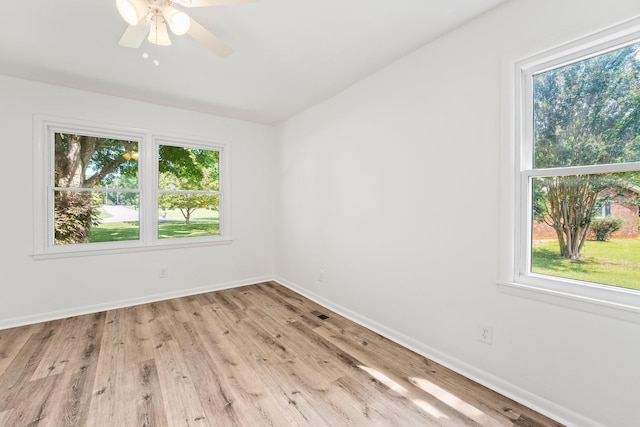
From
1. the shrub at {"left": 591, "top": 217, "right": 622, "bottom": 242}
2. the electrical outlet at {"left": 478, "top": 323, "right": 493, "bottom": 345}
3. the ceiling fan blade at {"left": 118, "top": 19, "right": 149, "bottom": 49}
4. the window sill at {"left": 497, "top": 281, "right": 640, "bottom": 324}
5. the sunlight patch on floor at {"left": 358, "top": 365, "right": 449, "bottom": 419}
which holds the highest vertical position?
the ceiling fan blade at {"left": 118, "top": 19, "right": 149, "bottom": 49}

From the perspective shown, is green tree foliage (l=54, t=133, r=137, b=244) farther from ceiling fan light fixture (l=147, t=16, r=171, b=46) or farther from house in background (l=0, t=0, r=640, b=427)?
ceiling fan light fixture (l=147, t=16, r=171, b=46)

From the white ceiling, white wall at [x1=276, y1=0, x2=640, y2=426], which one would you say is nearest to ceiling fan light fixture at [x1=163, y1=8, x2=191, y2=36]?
the white ceiling

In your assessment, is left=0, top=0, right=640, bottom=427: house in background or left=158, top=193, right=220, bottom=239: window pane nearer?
left=0, top=0, right=640, bottom=427: house in background

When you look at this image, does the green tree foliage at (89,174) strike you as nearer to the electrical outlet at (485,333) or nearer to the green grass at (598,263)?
the electrical outlet at (485,333)

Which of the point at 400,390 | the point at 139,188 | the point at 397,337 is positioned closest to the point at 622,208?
the point at 400,390

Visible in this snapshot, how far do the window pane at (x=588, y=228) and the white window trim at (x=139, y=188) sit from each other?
3600mm

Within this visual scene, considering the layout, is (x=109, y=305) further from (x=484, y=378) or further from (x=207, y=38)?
(x=484, y=378)

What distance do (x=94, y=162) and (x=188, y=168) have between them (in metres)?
1.02

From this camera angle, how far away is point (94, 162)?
10.8 feet

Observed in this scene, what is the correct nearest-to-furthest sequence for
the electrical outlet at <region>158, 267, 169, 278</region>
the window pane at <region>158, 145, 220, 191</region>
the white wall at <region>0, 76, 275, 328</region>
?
1. the white wall at <region>0, 76, 275, 328</region>
2. the electrical outlet at <region>158, 267, 169, 278</region>
3. the window pane at <region>158, 145, 220, 191</region>

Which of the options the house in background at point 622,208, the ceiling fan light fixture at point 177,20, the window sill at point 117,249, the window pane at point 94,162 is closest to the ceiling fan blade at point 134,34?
the ceiling fan light fixture at point 177,20

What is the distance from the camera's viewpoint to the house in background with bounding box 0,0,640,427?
5.21 ft

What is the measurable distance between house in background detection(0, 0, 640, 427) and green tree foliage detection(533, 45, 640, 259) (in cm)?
17

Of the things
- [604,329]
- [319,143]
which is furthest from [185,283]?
[604,329]
